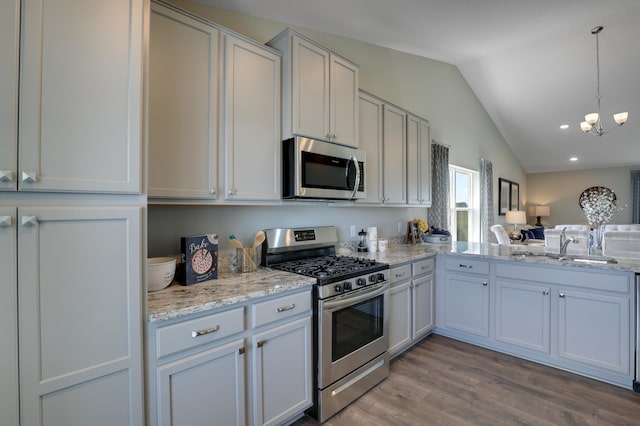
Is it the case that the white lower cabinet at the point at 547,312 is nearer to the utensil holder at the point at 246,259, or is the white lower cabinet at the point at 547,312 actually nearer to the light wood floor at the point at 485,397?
the light wood floor at the point at 485,397

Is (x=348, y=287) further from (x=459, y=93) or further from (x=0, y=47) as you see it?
(x=459, y=93)

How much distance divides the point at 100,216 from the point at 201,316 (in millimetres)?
604

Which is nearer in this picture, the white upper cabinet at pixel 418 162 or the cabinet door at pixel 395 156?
the cabinet door at pixel 395 156

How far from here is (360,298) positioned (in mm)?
2115

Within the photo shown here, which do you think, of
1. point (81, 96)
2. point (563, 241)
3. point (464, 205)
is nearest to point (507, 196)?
point (464, 205)

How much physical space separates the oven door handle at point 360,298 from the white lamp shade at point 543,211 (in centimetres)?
879

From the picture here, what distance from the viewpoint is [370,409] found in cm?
205

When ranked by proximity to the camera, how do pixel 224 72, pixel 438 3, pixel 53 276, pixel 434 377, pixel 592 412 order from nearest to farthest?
pixel 53 276
pixel 224 72
pixel 592 412
pixel 434 377
pixel 438 3

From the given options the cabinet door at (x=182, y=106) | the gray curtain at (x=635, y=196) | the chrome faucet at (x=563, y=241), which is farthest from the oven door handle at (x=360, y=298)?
the gray curtain at (x=635, y=196)

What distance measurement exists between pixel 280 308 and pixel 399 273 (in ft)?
4.29

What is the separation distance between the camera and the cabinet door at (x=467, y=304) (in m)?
2.93

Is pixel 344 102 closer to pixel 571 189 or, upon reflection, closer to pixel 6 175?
pixel 6 175

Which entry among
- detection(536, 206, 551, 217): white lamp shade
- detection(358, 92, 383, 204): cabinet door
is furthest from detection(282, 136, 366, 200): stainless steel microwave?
detection(536, 206, 551, 217): white lamp shade

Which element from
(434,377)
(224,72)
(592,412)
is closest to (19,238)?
(224,72)
